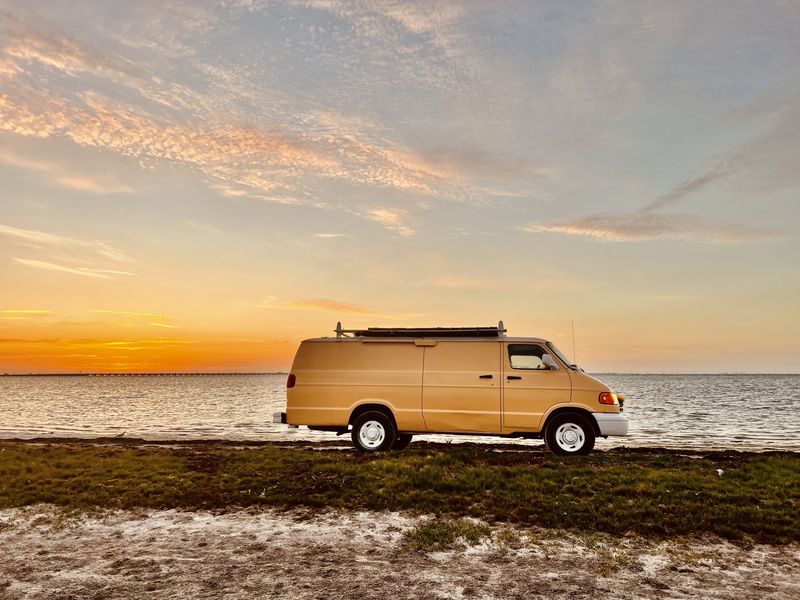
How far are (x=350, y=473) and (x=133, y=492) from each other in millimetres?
3656

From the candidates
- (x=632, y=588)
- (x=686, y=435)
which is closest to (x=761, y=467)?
(x=632, y=588)

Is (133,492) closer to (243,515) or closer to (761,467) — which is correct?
(243,515)

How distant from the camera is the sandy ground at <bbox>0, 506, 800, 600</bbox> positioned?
18.4 ft

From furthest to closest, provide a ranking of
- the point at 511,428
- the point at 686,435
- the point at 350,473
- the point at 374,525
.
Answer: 1. the point at 686,435
2. the point at 511,428
3. the point at 350,473
4. the point at 374,525

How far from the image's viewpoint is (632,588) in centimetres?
568

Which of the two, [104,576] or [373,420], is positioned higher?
[373,420]

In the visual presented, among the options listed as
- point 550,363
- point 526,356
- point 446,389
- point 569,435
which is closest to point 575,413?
point 569,435

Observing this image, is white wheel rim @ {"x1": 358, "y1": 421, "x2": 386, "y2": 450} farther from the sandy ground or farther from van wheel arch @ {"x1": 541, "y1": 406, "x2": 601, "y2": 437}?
the sandy ground

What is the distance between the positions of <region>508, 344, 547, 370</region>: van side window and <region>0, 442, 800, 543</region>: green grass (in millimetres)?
1971

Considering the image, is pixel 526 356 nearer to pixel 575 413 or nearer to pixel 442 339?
pixel 575 413

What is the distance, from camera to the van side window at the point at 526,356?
44.3 ft

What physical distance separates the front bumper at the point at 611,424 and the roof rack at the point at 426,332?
287 cm

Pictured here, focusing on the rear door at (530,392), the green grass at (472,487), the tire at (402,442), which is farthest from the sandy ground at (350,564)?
the tire at (402,442)

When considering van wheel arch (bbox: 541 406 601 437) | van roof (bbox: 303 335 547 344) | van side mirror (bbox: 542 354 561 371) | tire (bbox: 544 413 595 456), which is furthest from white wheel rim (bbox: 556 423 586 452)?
van roof (bbox: 303 335 547 344)
